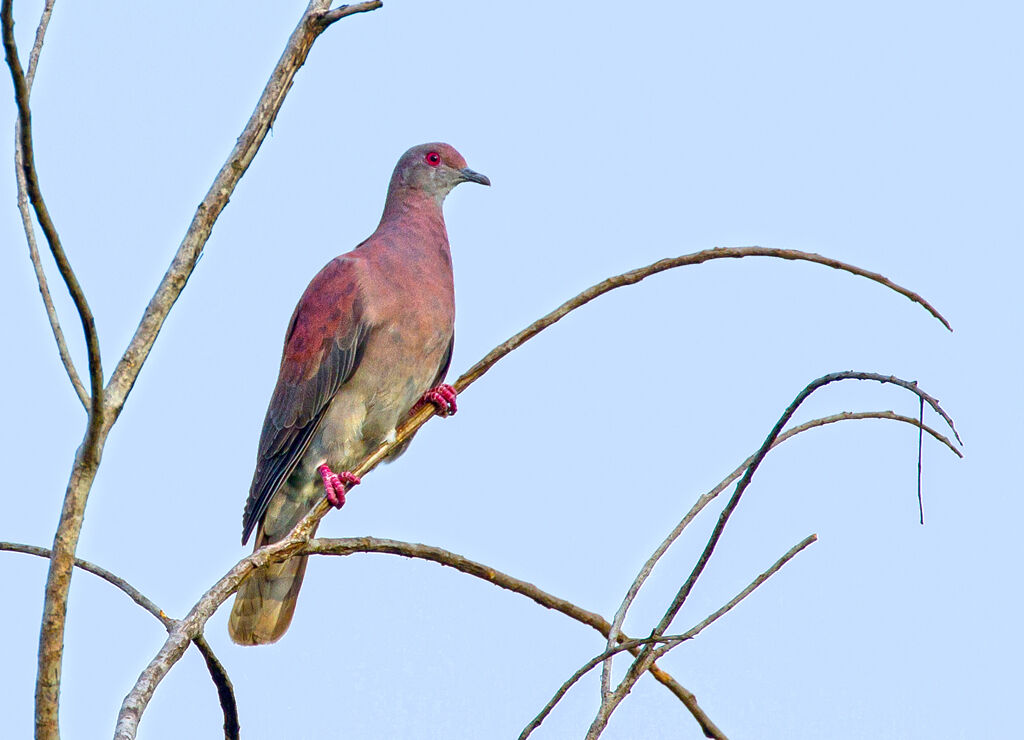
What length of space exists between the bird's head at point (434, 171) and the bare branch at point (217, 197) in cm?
324

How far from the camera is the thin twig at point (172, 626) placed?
2459 mm

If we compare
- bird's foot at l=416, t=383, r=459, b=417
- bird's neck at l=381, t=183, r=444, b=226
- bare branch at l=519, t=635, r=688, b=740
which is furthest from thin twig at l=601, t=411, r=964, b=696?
bird's neck at l=381, t=183, r=444, b=226

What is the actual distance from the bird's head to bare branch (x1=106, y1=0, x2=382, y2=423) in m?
3.24

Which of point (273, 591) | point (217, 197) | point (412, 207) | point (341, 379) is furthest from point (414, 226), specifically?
point (217, 197)

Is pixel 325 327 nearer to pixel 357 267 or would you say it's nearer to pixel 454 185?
pixel 357 267

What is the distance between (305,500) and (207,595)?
305 cm

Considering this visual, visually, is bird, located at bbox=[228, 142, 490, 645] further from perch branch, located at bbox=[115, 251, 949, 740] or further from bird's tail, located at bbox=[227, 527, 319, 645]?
perch branch, located at bbox=[115, 251, 949, 740]

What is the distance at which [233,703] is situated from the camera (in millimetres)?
2697

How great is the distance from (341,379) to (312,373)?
6.2 inches

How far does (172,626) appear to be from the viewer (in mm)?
2248

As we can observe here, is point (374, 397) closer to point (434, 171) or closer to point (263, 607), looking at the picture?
point (263, 607)

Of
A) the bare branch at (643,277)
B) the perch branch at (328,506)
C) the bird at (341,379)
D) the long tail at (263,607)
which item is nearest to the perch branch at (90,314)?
the perch branch at (328,506)

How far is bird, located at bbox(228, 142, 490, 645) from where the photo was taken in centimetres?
511

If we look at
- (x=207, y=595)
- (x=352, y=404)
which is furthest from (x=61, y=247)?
(x=352, y=404)
